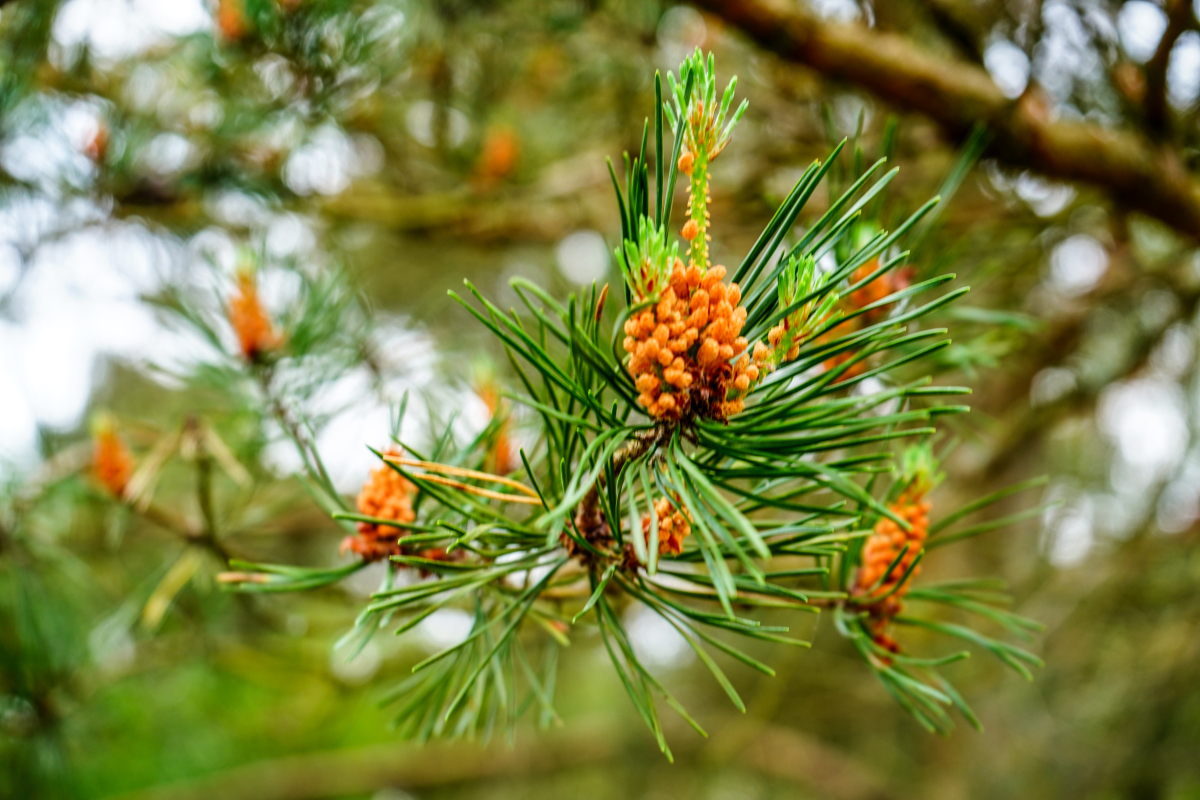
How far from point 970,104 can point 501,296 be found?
4.32 ft

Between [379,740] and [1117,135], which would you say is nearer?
[1117,135]

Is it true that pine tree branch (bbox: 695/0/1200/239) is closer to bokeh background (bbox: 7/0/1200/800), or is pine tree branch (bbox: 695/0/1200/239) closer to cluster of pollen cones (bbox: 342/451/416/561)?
bokeh background (bbox: 7/0/1200/800)

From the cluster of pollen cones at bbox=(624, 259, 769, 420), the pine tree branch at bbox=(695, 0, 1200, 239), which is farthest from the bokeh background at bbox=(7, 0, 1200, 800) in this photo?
the cluster of pollen cones at bbox=(624, 259, 769, 420)

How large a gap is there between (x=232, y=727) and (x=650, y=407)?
1665 mm

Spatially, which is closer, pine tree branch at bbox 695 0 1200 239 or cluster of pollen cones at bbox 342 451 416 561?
cluster of pollen cones at bbox 342 451 416 561

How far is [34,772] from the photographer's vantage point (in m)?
0.90

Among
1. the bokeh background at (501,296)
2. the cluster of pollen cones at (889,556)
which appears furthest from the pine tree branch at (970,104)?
the cluster of pollen cones at (889,556)

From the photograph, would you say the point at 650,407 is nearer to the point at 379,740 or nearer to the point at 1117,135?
the point at 1117,135

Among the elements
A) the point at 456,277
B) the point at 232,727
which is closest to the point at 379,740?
the point at 232,727

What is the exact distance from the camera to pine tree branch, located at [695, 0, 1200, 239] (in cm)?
73

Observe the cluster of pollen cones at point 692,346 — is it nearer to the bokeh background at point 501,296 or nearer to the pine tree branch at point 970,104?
the bokeh background at point 501,296

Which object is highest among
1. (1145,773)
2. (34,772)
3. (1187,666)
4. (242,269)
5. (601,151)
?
(242,269)

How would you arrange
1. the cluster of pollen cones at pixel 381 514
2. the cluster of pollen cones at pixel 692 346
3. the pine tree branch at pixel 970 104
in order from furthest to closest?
the pine tree branch at pixel 970 104
the cluster of pollen cones at pixel 381 514
the cluster of pollen cones at pixel 692 346

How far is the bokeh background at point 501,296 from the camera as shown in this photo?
0.74 metres
